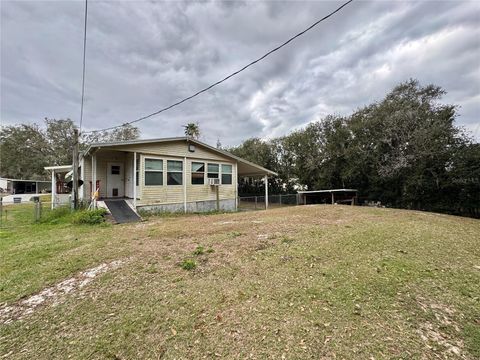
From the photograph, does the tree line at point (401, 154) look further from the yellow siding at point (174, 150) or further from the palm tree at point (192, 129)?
the palm tree at point (192, 129)

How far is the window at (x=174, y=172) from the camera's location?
11570 millimetres

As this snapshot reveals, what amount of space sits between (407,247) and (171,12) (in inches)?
361

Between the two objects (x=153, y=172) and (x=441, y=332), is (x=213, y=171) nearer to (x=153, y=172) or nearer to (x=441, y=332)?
(x=153, y=172)

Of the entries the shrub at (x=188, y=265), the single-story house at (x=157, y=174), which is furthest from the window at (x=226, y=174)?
the shrub at (x=188, y=265)

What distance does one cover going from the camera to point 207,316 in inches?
99.1

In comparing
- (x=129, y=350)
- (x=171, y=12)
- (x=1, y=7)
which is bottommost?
(x=129, y=350)

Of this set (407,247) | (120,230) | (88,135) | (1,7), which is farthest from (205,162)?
(88,135)

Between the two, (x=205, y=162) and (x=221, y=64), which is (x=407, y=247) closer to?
(x=221, y=64)

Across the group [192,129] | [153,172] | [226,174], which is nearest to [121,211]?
[153,172]

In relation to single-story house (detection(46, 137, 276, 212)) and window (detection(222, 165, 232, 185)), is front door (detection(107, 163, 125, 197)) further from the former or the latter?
window (detection(222, 165, 232, 185))

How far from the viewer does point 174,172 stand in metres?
11.8

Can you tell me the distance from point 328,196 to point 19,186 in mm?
39273

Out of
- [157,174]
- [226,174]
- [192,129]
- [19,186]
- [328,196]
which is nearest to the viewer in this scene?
[157,174]

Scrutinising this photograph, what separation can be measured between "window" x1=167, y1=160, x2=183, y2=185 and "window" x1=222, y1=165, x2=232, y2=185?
2987mm
